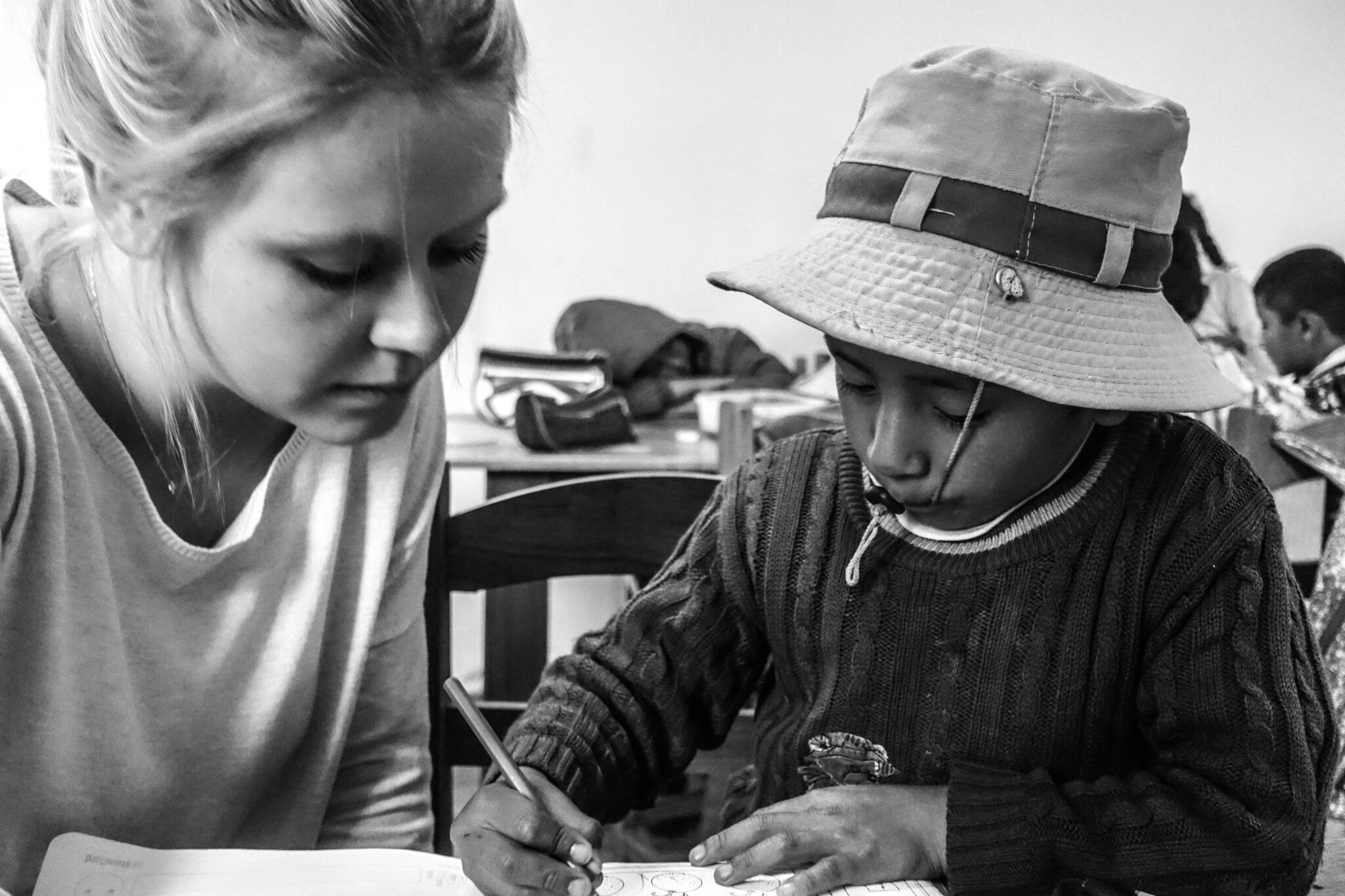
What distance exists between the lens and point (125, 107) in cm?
65

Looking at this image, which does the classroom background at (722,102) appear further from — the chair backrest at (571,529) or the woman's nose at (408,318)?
the woman's nose at (408,318)

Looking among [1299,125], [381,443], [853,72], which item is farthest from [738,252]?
[381,443]

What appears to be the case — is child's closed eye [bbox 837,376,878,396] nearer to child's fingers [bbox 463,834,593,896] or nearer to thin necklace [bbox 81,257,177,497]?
child's fingers [bbox 463,834,593,896]

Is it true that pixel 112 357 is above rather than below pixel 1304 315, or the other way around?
above

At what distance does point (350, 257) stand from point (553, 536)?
0.48 meters

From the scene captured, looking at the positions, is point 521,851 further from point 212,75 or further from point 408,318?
point 212,75

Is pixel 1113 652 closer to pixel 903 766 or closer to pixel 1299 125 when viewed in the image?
pixel 903 766

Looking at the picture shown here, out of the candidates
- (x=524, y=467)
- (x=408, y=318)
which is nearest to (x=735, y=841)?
(x=408, y=318)

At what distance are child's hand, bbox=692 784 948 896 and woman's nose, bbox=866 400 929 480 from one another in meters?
0.20

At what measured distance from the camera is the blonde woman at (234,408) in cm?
63

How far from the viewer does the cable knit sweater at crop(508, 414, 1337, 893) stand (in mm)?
721

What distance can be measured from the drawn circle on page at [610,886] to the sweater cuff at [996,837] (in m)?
0.20

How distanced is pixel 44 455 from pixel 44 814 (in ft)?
0.78

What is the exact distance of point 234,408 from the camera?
867 millimetres
